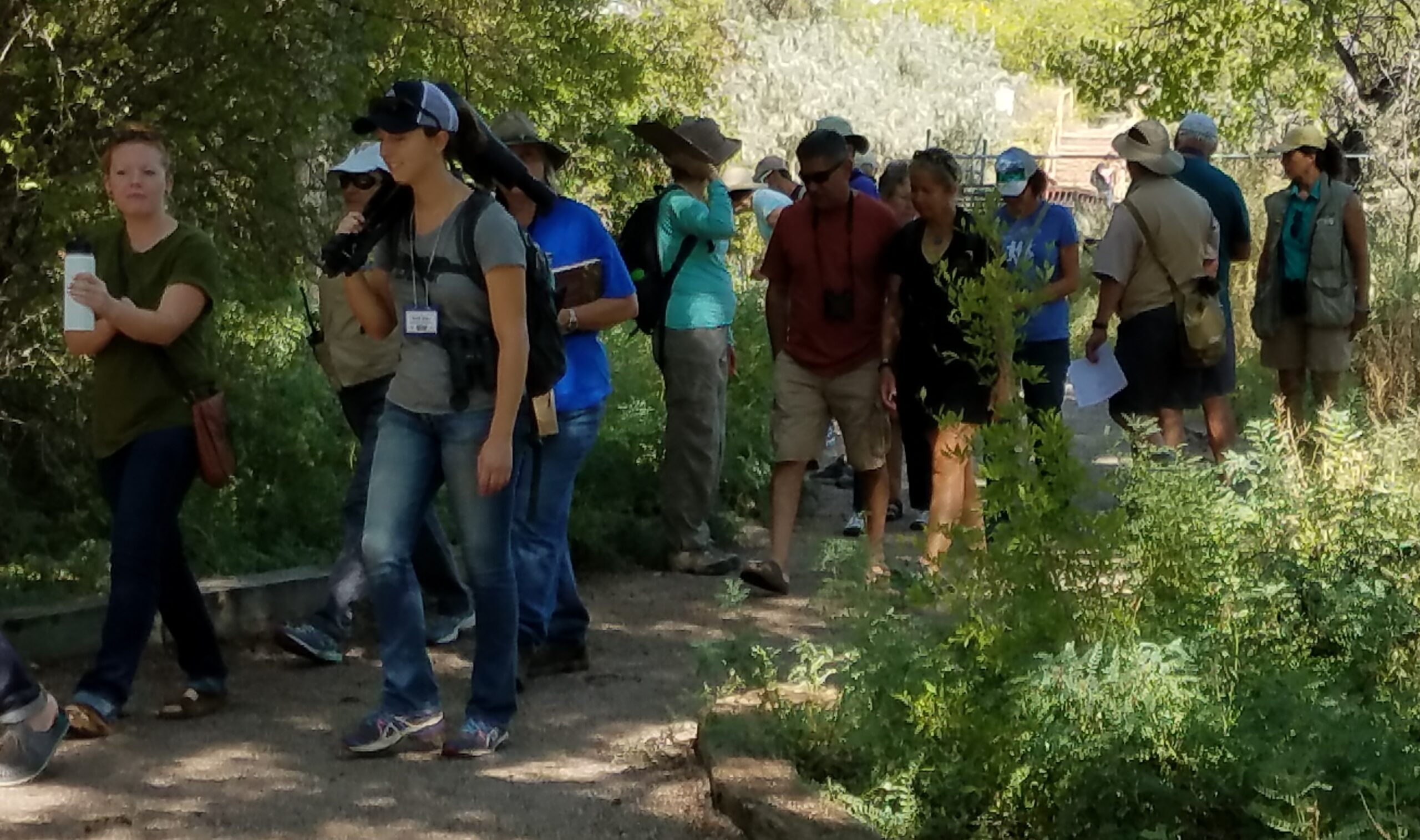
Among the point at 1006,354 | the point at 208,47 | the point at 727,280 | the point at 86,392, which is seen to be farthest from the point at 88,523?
the point at 1006,354

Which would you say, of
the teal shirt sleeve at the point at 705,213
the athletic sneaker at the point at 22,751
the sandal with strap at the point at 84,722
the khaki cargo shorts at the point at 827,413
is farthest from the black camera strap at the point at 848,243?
the athletic sneaker at the point at 22,751

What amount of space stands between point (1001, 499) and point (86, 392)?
5.70 m

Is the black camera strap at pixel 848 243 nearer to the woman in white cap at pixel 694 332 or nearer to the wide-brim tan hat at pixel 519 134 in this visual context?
the woman in white cap at pixel 694 332

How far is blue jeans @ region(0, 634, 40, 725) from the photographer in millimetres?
5441

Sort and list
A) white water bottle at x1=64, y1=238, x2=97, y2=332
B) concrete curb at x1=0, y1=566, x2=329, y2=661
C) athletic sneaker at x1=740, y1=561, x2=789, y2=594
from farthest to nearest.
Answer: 1. athletic sneaker at x1=740, y1=561, x2=789, y2=594
2. concrete curb at x1=0, y1=566, x2=329, y2=661
3. white water bottle at x1=64, y1=238, x2=97, y2=332

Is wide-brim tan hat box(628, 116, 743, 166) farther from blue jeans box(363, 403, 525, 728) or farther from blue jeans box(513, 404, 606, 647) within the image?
blue jeans box(363, 403, 525, 728)

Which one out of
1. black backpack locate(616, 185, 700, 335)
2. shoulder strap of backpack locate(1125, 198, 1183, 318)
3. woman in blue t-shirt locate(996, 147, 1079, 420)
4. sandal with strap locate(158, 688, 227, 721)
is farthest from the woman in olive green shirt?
shoulder strap of backpack locate(1125, 198, 1183, 318)

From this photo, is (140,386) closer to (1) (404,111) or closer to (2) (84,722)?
(2) (84,722)

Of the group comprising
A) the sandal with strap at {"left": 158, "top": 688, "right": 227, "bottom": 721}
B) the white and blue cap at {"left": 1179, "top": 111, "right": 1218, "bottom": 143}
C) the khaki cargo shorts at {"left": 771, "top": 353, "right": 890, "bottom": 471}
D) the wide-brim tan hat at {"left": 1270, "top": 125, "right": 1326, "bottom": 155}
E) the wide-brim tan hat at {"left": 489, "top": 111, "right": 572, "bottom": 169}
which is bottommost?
the sandal with strap at {"left": 158, "top": 688, "right": 227, "bottom": 721}

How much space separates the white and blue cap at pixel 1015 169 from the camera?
8.63m

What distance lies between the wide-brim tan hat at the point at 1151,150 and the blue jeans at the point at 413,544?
419 cm

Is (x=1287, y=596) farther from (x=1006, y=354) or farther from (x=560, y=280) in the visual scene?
(x=560, y=280)

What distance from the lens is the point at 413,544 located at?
5824mm

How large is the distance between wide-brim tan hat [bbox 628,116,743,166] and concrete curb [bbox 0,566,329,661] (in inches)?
89.0
